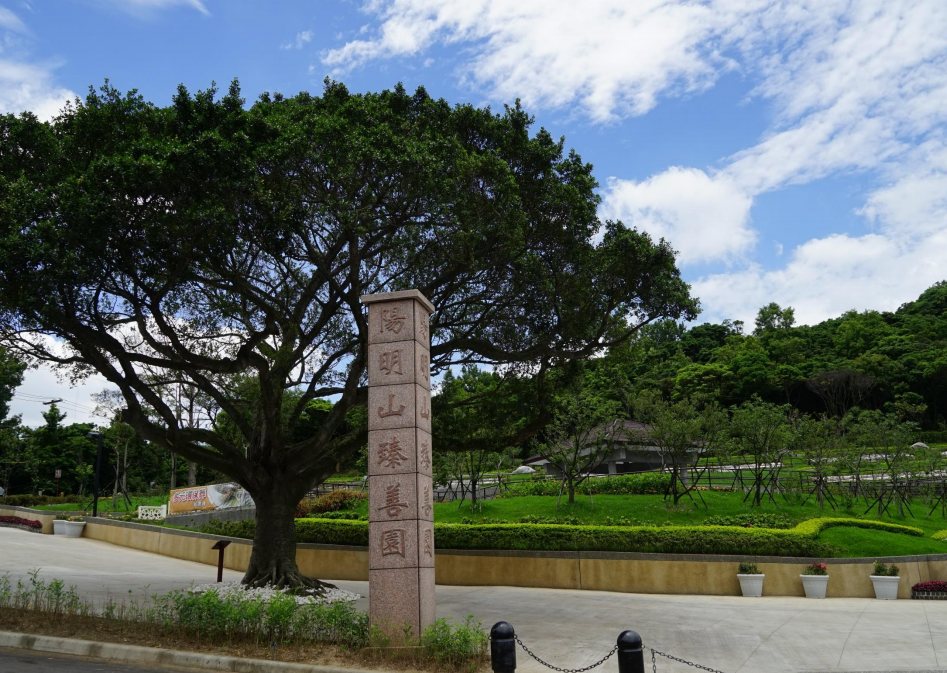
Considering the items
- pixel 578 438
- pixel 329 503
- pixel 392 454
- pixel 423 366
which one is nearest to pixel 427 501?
pixel 392 454

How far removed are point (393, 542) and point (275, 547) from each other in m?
5.92

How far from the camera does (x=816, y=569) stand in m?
15.0

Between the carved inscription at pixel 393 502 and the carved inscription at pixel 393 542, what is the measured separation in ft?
0.75

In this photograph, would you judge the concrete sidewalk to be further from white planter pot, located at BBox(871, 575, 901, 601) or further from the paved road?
the paved road

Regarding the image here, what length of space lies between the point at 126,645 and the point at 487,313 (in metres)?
8.65

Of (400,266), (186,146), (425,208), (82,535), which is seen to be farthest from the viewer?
(82,535)

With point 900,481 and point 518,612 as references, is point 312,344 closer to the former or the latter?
point 518,612

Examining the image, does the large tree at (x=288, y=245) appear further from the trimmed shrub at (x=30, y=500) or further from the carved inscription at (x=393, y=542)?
the trimmed shrub at (x=30, y=500)

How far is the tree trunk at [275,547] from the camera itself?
13.9 metres

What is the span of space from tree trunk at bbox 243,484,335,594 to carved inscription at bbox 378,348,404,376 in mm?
5865

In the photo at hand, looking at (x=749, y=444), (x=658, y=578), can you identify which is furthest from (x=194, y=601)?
(x=749, y=444)

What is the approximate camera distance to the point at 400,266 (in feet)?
47.2

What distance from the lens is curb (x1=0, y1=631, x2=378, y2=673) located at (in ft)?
26.2

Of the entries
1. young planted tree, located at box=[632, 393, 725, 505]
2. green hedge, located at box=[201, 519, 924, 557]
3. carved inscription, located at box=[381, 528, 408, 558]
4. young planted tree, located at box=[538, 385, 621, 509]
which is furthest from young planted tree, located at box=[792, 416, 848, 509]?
carved inscription, located at box=[381, 528, 408, 558]
